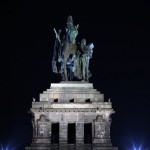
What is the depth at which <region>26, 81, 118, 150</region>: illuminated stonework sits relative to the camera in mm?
67562

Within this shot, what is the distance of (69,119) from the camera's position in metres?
68.0

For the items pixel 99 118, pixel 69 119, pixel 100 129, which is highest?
pixel 99 118

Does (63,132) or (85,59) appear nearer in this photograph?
(63,132)

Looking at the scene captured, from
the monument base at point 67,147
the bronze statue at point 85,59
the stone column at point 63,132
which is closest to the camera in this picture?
the monument base at point 67,147

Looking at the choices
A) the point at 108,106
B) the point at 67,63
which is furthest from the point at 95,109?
the point at 67,63

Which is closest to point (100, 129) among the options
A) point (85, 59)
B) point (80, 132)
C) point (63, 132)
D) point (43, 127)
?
point (80, 132)

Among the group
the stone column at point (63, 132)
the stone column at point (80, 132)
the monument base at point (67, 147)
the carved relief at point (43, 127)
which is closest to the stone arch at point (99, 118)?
the stone column at point (80, 132)

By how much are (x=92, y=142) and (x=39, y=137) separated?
5018mm

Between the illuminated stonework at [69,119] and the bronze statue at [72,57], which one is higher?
the bronze statue at [72,57]

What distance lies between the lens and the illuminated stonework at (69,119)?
67562 millimetres

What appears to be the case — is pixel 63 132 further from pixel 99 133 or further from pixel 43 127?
pixel 99 133

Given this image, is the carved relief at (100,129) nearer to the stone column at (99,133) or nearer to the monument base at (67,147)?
the stone column at (99,133)

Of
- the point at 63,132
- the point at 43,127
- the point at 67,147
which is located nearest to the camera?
the point at 67,147

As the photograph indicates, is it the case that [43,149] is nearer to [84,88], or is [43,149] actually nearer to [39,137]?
[39,137]
